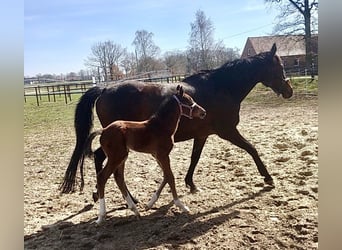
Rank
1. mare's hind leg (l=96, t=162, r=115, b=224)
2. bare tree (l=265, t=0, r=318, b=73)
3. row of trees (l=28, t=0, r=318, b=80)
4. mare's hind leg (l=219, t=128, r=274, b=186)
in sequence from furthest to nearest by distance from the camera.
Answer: mare's hind leg (l=219, t=128, r=274, b=186) → mare's hind leg (l=96, t=162, r=115, b=224) → row of trees (l=28, t=0, r=318, b=80) → bare tree (l=265, t=0, r=318, b=73)

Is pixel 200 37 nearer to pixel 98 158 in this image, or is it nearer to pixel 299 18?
pixel 299 18

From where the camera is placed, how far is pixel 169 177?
4.42 ft

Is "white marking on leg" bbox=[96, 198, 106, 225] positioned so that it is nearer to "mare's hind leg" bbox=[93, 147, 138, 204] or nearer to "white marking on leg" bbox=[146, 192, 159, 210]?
"mare's hind leg" bbox=[93, 147, 138, 204]

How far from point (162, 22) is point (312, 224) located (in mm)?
852

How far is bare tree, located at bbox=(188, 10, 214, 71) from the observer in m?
1.26

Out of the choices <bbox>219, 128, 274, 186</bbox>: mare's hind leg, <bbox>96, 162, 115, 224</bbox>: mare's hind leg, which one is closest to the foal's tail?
<bbox>96, 162, 115, 224</bbox>: mare's hind leg

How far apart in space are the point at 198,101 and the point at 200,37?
0.27 meters

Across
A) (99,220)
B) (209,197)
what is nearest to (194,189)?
(209,197)

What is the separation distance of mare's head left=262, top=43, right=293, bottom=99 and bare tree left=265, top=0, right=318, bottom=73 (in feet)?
0.35

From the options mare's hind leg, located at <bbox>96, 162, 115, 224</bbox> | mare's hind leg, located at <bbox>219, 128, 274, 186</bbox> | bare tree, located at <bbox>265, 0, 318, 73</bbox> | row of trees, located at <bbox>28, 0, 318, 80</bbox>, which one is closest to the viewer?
bare tree, located at <bbox>265, 0, 318, 73</bbox>

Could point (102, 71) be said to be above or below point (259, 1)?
below
